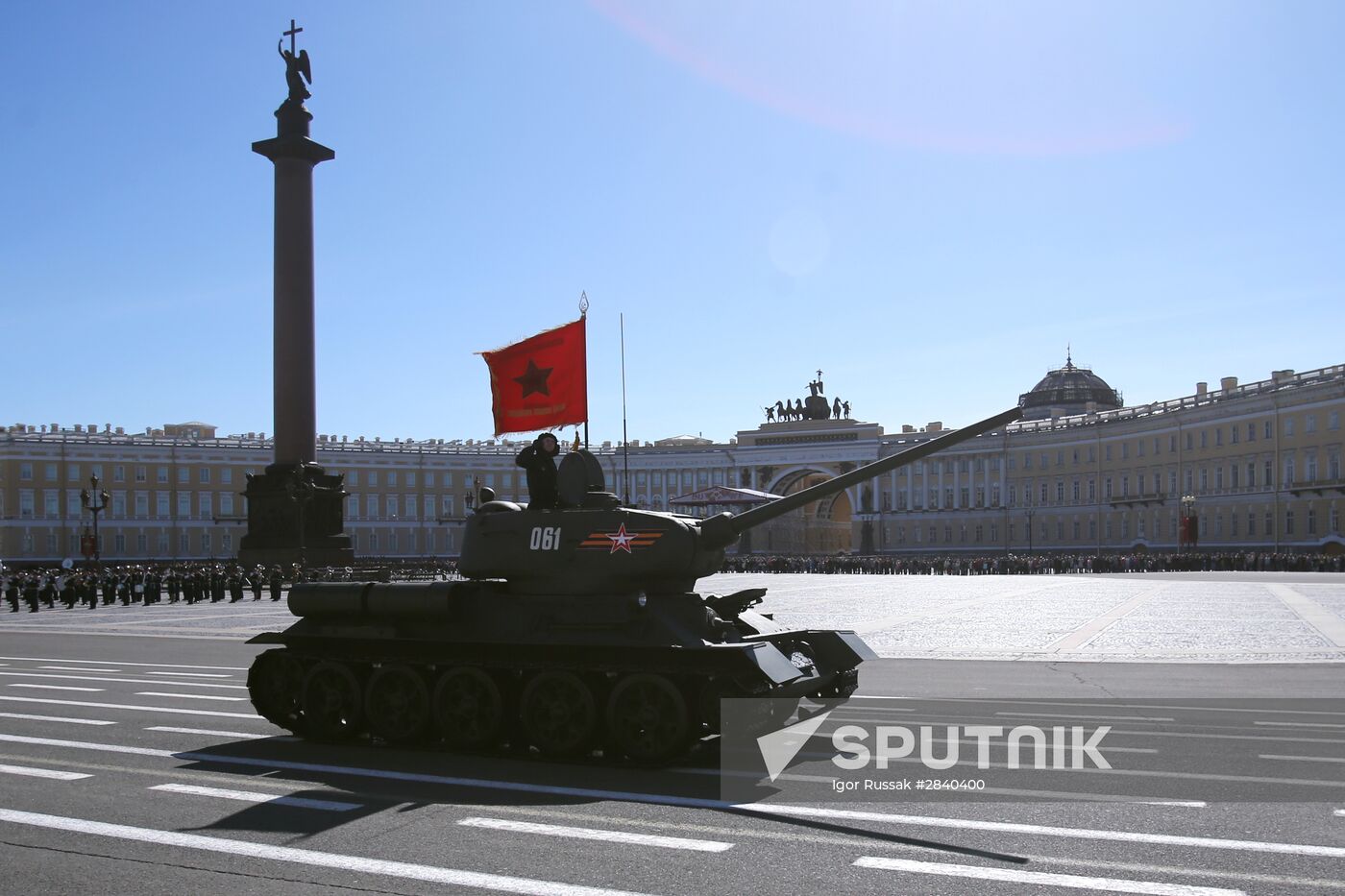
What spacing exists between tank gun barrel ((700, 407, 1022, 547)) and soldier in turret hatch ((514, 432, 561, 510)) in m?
1.75

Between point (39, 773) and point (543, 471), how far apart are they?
574 cm

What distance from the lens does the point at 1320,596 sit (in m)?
41.6

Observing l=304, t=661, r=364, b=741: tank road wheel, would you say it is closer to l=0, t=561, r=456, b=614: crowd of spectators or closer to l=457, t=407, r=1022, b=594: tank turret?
l=457, t=407, r=1022, b=594: tank turret

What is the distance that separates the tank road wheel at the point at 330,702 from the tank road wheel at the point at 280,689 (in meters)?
0.15

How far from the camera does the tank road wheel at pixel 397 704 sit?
521 inches

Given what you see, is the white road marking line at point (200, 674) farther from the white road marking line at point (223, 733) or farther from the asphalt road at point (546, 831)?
the asphalt road at point (546, 831)

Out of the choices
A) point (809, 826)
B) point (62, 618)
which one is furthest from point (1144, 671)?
point (62, 618)

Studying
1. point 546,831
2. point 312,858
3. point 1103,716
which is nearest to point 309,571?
point 1103,716

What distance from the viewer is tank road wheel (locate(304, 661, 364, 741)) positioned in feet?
45.0

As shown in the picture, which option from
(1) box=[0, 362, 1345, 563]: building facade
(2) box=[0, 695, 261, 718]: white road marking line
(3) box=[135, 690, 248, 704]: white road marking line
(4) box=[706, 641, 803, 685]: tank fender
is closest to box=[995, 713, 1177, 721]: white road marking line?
(4) box=[706, 641, 803, 685]: tank fender

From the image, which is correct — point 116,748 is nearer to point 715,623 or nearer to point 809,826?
point 715,623

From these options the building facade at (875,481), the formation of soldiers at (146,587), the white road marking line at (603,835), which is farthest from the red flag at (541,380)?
the building facade at (875,481)

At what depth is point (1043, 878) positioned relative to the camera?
7.93 m

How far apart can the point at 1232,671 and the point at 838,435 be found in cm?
12373
